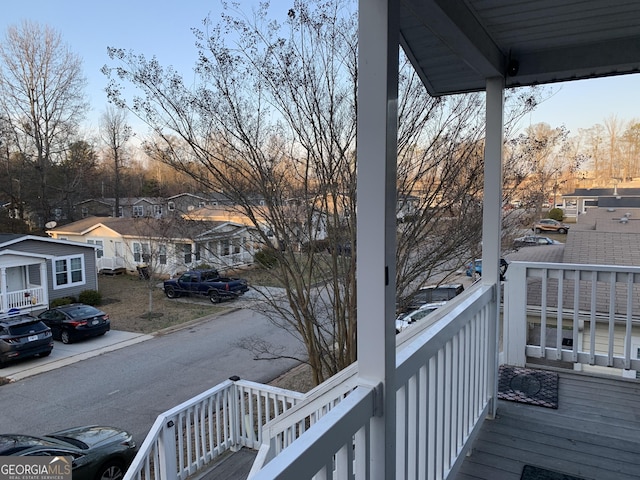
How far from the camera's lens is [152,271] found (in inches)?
263

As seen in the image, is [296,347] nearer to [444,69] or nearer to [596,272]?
[596,272]

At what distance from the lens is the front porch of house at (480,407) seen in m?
0.84

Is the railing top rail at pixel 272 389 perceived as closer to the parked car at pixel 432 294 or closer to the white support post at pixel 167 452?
the white support post at pixel 167 452

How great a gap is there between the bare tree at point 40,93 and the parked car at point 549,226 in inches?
188

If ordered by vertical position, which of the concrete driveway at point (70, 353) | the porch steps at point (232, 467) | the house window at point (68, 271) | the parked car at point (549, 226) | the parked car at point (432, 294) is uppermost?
the parked car at point (549, 226)

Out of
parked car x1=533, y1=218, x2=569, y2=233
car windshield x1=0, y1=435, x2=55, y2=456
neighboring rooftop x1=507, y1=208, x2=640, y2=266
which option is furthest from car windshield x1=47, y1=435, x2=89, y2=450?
parked car x1=533, y1=218, x2=569, y2=233

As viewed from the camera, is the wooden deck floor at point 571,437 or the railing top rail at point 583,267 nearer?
the wooden deck floor at point 571,437

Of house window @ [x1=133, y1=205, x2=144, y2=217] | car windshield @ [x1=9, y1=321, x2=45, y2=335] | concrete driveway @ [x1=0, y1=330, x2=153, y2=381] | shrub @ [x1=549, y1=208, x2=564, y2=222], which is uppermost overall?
house window @ [x1=133, y1=205, x2=144, y2=217]

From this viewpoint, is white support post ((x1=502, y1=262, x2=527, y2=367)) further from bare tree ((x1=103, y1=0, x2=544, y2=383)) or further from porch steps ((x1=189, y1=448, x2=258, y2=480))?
porch steps ((x1=189, y1=448, x2=258, y2=480))

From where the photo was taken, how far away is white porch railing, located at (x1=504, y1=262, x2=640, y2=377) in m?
2.39

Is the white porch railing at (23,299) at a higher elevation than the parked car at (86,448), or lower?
higher

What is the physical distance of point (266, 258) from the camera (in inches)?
191

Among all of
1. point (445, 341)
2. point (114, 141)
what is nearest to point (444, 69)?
point (445, 341)

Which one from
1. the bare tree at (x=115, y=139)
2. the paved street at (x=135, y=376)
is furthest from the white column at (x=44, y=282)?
the bare tree at (x=115, y=139)
